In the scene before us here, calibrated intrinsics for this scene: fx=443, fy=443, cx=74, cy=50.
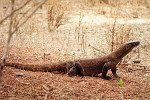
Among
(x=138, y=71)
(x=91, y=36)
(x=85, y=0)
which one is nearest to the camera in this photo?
(x=138, y=71)

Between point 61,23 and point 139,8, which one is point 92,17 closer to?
point 61,23

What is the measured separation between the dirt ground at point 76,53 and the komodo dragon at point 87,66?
0.40ft

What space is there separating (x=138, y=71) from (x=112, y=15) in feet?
16.8

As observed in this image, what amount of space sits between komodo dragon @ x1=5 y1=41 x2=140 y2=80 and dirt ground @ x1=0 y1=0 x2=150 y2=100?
12cm

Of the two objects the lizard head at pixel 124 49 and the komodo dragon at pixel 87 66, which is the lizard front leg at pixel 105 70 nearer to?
the komodo dragon at pixel 87 66

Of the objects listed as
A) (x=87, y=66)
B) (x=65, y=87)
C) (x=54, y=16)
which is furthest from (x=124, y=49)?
(x=54, y=16)

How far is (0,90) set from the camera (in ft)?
15.2

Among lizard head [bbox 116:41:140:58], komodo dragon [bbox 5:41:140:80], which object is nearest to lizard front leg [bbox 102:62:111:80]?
komodo dragon [bbox 5:41:140:80]

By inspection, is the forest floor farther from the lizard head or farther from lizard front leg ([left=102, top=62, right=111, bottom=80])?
the lizard head

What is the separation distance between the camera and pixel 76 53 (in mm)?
7582

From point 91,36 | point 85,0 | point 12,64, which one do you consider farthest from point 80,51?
point 85,0

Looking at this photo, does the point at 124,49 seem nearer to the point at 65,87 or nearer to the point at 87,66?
the point at 87,66

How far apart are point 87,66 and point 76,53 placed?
5.59 feet

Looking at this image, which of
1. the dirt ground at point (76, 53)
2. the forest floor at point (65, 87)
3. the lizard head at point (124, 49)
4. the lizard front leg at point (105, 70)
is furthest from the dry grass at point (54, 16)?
the forest floor at point (65, 87)
